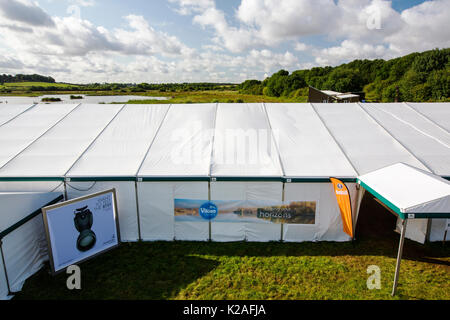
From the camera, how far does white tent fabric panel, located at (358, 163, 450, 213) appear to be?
17.6 feet

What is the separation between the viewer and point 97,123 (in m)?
9.84

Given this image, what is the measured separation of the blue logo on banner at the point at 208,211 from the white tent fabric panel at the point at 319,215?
2.17 metres

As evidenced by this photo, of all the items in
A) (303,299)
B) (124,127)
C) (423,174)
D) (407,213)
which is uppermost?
(124,127)

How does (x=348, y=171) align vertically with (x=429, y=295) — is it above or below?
above

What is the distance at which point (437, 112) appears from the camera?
10.7 metres

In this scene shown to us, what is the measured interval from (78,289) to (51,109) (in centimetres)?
855

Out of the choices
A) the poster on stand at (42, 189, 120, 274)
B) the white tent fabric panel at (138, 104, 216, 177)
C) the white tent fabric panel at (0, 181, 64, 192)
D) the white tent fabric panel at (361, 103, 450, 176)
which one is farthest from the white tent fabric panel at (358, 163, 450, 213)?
the white tent fabric panel at (0, 181, 64, 192)

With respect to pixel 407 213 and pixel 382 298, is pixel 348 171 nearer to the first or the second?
pixel 407 213

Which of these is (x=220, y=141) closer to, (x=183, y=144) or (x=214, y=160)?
(x=214, y=160)

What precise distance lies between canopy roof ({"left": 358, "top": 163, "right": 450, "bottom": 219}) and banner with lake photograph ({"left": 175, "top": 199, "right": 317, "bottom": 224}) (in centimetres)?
181

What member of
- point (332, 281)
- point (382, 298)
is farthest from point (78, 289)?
point (382, 298)

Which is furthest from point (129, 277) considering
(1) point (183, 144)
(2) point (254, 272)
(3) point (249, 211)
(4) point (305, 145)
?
(4) point (305, 145)
